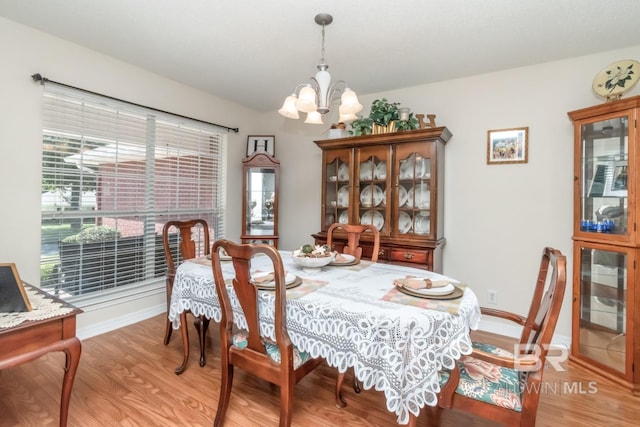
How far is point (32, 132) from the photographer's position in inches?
92.4

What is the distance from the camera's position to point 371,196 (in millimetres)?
3141

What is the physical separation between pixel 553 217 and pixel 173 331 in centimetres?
351

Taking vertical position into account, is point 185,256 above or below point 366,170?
below

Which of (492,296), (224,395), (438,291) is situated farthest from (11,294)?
(492,296)

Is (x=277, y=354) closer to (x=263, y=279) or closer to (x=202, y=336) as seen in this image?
(x=263, y=279)

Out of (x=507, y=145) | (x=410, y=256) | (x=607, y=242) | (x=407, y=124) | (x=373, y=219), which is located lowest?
(x=410, y=256)

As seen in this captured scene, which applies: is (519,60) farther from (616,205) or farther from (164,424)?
(164,424)

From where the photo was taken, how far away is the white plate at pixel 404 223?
9.75ft

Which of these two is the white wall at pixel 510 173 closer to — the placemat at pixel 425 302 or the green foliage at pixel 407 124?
the green foliage at pixel 407 124

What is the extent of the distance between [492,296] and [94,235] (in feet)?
12.2

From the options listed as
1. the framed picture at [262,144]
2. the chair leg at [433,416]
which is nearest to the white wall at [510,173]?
the framed picture at [262,144]

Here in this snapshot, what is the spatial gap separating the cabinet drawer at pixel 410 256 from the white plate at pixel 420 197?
0.44 m

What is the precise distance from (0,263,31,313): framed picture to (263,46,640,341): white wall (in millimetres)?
3009

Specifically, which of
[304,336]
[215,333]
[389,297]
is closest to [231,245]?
[304,336]
